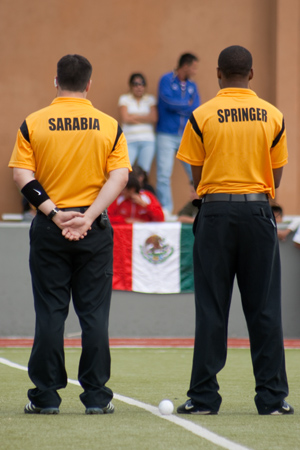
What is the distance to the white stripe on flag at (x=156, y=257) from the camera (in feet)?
35.5

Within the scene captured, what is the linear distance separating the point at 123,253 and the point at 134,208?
2.01ft

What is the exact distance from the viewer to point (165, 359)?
29.0 ft

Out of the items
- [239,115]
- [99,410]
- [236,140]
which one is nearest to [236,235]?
[236,140]

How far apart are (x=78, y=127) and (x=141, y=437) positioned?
1926mm

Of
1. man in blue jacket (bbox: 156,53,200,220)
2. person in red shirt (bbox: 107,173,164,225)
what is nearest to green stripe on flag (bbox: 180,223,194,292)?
person in red shirt (bbox: 107,173,164,225)

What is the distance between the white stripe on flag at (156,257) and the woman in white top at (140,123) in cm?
281

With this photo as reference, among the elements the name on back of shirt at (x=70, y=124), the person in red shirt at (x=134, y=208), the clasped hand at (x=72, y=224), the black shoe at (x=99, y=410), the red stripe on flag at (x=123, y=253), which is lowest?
the black shoe at (x=99, y=410)

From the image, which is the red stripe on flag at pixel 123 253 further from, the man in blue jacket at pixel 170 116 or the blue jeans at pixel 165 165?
the blue jeans at pixel 165 165

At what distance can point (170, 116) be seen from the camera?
1338cm

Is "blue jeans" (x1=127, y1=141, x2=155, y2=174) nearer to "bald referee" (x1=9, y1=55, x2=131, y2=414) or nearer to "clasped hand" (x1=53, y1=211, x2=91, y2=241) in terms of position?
→ "bald referee" (x1=9, y1=55, x2=131, y2=414)

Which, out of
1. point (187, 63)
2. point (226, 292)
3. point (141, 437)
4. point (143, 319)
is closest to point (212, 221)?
point (226, 292)

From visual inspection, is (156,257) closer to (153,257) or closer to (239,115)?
(153,257)

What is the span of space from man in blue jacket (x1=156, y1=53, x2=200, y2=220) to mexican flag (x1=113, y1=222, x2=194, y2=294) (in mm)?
2205

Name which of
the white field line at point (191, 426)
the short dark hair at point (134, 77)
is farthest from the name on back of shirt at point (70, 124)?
the short dark hair at point (134, 77)
